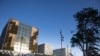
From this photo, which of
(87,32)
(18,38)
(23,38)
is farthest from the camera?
(23,38)

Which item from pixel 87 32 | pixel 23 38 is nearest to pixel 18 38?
pixel 23 38

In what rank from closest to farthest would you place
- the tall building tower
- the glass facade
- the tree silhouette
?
the tree silhouette → the tall building tower → the glass facade

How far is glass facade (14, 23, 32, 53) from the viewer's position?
9656 cm

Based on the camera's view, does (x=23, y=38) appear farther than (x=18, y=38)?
Yes

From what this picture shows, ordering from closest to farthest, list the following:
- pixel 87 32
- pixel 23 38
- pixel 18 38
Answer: pixel 87 32 → pixel 18 38 → pixel 23 38

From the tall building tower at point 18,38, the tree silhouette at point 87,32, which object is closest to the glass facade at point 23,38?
the tall building tower at point 18,38

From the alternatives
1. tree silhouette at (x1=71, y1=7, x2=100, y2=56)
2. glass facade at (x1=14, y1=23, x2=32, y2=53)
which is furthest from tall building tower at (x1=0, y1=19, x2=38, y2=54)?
tree silhouette at (x1=71, y1=7, x2=100, y2=56)

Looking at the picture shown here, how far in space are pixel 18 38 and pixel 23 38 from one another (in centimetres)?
364

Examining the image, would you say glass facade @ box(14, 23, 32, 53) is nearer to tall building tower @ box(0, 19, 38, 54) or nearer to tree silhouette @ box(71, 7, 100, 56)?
tall building tower @ box(0, 19, 38, 54)

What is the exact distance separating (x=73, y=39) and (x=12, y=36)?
64.4 metres

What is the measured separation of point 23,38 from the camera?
100375mm

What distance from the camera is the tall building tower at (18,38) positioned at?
305 ft

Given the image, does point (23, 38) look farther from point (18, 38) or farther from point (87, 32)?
point (87, 32)

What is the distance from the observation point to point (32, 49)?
105688 millimetres
